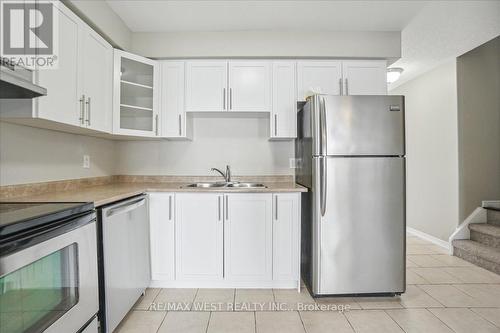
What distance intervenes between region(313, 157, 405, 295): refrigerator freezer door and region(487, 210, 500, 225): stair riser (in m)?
2.04

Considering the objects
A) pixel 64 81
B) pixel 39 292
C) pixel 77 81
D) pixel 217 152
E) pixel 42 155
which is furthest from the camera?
pixel 217 152

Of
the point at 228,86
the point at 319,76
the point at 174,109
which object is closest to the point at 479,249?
the point at 319,76

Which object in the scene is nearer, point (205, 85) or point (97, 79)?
point (97, 79)

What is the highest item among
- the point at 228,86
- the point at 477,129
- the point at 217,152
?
the point at 228,86

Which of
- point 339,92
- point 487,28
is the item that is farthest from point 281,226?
point 487,28

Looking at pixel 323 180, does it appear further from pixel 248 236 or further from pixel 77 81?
pixel 77 81

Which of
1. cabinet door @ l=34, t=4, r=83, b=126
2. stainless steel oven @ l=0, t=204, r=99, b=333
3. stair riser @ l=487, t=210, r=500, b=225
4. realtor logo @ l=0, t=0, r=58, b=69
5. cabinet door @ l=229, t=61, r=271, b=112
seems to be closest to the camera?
stainless steel oven @ l=0, t=204, r=99, b=333

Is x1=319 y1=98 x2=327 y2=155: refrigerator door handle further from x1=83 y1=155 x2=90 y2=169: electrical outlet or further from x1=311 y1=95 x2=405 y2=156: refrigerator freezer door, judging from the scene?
x1=83 y1=155 x2=90 y2=169: electrical outlet

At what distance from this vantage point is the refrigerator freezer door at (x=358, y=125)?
2.27 meters

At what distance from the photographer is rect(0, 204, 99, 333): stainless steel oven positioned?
1038mm

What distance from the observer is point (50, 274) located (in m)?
1.27

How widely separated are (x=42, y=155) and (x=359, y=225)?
8.11 feet

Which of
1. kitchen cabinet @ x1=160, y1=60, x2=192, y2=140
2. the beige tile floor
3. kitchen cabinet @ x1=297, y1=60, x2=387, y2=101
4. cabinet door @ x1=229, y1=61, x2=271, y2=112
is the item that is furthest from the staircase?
Answer: kitchen cabinet @ x1=160, y1=60, x2=192, y2=140

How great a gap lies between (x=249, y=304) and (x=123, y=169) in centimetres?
197
